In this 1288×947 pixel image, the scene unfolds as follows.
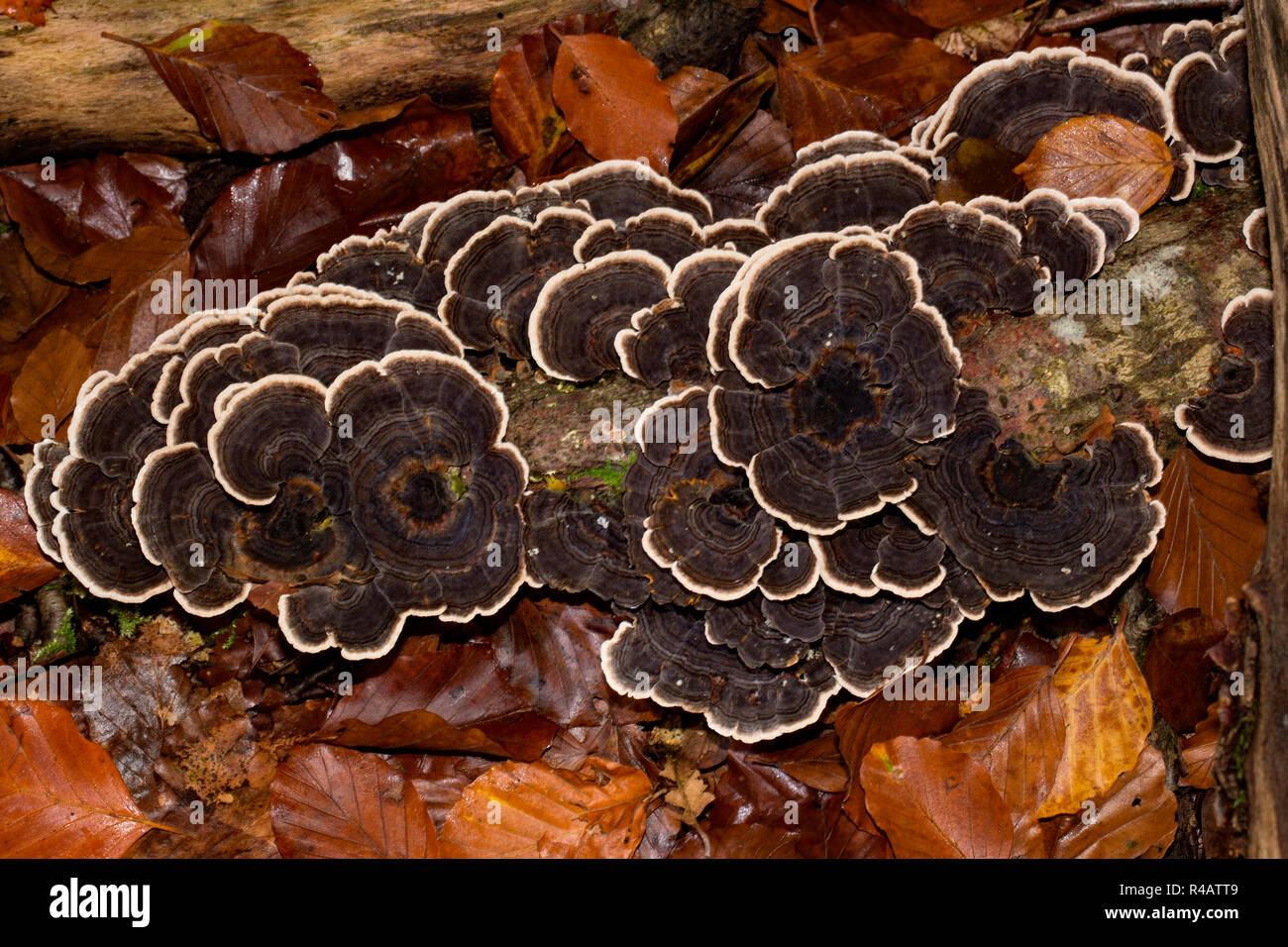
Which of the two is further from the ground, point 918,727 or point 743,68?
point 743,68

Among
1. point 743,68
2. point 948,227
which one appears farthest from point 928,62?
point 948,227

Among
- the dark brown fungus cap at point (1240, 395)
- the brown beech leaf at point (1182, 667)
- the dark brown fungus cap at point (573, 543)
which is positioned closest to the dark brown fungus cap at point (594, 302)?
the dark brown fungus cap at point (573, 543)

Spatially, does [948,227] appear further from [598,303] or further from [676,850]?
[676,850]

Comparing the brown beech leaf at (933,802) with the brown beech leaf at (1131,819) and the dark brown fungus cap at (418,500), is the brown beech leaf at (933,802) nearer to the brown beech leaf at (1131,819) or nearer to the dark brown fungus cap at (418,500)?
the brown beech leaf at (1131,819)

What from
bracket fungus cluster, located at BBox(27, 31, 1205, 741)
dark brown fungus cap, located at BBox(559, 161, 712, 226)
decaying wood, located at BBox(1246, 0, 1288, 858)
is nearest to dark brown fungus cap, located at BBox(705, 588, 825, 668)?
bracket fungus cluster, located at BBox(27, 31, 1205, 741)

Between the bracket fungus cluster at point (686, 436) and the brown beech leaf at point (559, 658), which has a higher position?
the bracket fungus cluster at point (686, 436)

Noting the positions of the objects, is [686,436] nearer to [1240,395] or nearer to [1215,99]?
[1240,395]
